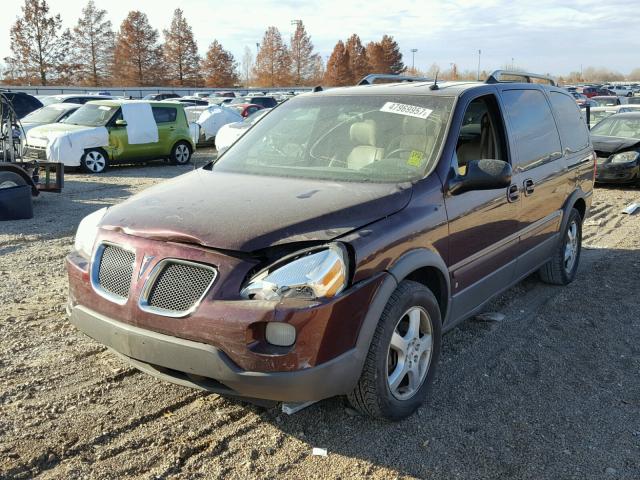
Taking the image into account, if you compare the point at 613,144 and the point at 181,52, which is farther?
the point at 181,52

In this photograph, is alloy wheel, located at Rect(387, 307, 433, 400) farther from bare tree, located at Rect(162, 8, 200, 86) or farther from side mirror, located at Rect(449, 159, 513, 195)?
bare tree, located at Rect(162, 8, 200, 86)

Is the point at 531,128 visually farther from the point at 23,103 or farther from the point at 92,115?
the point at 23,103

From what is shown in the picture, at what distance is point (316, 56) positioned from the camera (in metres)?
90.8

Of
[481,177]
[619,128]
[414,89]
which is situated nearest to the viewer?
[481,177]

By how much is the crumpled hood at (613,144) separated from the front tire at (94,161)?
1099 centimetres

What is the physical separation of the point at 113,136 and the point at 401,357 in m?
13.1

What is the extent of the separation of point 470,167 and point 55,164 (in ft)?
28.0

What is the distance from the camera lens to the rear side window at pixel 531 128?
188 inches

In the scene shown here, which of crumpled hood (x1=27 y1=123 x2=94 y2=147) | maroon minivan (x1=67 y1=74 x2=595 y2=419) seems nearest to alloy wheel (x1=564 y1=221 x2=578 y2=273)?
maroon minivan (x1=67 y1=74 x2=595 y2=419)

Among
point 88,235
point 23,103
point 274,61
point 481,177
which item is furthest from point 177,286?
point 274,61

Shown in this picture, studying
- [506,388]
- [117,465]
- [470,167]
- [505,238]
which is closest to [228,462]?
[117,465]

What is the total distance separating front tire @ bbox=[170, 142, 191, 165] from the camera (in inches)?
661

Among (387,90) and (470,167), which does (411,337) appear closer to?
(470,167)

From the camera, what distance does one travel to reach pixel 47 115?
16219mm
